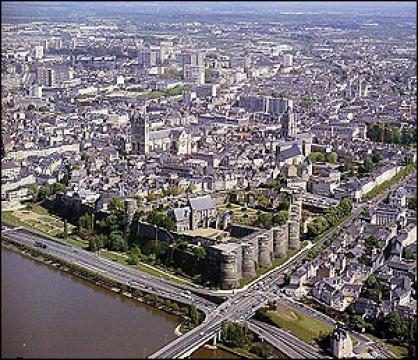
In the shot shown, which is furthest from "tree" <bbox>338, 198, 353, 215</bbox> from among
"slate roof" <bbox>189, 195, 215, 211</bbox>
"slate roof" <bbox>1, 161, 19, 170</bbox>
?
"slate roof" <bbox>1, 161, 19, 170</bbox>

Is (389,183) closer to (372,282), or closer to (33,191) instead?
(372,282)

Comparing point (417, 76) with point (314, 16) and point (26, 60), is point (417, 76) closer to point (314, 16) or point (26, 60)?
point (314, 16)

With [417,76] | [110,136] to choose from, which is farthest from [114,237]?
[417,76]

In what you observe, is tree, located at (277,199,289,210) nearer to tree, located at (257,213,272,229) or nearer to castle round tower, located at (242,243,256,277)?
tree, located at (257,213,272,229)

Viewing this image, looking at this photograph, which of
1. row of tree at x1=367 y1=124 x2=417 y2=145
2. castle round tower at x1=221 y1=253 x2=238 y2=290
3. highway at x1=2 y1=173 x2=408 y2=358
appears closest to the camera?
highway at x1=2 y1=173 x2=408 y2=358

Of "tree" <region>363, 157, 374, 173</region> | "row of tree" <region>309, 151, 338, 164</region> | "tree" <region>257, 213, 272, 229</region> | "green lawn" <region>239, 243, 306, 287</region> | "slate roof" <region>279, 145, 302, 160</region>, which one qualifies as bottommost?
"row of tree" <region>309, 151, 338, 164</region>

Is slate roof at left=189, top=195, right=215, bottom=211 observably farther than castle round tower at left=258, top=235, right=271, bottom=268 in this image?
Yes

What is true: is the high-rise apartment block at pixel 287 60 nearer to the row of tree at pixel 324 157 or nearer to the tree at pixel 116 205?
the row of tree at pixel 324 157
